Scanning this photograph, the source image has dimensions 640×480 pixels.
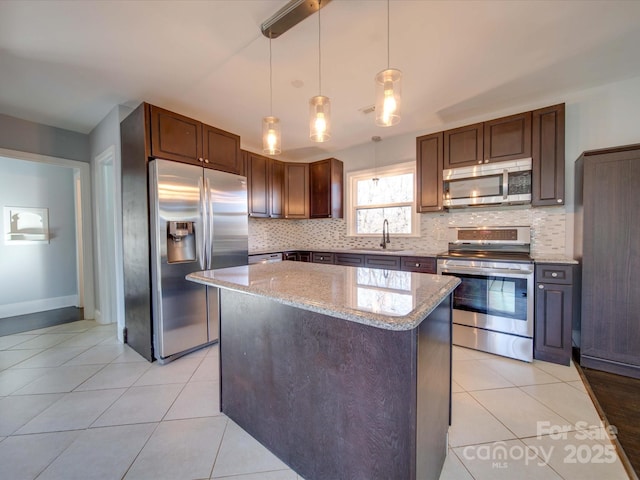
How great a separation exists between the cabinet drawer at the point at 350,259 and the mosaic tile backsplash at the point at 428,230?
616 mm

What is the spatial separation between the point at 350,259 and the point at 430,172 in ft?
4.98

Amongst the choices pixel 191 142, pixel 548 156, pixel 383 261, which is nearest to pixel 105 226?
pixel 191 142

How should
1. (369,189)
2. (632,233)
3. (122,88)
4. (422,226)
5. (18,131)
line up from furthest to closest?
1. (369,189)
2. (422,226)
3. (18,131)
4. (122,88)
5. (632,233)

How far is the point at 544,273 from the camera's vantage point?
2363 millimetres

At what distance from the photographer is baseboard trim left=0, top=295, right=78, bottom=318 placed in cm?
378

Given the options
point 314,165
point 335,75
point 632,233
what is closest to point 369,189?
point 314,165

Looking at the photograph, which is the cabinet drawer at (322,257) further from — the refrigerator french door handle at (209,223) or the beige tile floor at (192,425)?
the beige tile floor at (192,425)

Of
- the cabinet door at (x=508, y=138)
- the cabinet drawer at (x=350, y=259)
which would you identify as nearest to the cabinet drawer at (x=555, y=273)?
the cabinet door at (x=508, y=138)

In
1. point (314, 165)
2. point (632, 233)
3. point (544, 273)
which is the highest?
point (314, 165)

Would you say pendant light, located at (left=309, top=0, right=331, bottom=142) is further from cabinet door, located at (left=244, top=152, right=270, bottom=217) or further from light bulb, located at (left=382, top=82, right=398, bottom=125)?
cabinet door, located at (left=244, top=152, right=270, bottom=217)

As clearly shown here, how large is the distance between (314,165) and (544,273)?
10.9 ft

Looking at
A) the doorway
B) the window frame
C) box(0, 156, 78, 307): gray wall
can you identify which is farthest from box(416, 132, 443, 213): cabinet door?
box(0, 156, 78, 307): gray wall

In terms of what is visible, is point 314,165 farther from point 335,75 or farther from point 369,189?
point 335,75

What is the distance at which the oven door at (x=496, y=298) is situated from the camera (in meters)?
2.41
